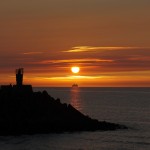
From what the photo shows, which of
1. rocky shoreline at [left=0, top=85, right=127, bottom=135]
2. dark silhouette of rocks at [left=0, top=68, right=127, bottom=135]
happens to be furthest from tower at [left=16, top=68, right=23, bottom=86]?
rocky shoreline at [left=0, top=85, right=127, bottom=135]

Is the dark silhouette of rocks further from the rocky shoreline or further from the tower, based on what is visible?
the tower

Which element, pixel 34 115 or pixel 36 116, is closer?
pixel 36 116

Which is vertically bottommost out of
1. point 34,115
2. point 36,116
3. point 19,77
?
point 36,116

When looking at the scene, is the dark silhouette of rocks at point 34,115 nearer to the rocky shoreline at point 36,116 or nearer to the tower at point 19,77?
the rocky shoreline at point 36,116

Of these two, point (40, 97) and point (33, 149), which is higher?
point (40, 97)

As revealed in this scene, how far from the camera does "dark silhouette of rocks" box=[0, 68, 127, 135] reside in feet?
257

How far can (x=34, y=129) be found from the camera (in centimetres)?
7819

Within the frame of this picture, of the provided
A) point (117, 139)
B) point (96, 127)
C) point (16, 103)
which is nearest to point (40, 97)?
point (16, 103)

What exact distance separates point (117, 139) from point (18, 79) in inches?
944

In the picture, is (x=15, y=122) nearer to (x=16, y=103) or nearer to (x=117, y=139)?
(x=16, y=103)

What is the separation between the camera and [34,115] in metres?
80.4

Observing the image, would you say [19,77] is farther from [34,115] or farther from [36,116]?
[36,116]

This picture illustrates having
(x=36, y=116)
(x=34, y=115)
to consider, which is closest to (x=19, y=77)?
(x=34, y=115)

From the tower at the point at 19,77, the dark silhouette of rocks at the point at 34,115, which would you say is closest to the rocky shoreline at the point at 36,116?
the dark silhouette of rocks at the point at 34,115
